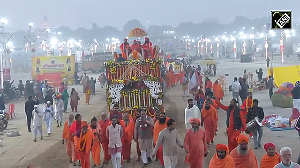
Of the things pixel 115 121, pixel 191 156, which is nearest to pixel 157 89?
pixel 115 121

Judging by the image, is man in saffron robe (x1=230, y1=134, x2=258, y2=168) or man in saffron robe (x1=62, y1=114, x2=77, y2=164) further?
man in saffron robe (x1=62, y1=114, x2=77, y2=164)

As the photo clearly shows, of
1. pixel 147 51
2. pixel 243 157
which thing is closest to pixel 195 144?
pixel 243 157

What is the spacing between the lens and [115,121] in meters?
10.6

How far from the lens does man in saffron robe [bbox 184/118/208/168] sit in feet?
28.9

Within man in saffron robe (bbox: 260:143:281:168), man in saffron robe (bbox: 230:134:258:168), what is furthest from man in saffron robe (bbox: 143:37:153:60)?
man in saffron robe (bbox: 260:143:281:168)

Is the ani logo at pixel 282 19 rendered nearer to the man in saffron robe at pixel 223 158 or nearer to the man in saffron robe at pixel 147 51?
the man in saffron robe at pixel 147 51

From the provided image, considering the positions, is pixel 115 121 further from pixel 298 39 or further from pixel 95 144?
pixel 298 39

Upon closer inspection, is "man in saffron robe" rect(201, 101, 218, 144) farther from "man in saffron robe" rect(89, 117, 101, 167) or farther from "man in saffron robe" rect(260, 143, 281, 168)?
"man in saffron robe" rect(260, 143, 281, 168)

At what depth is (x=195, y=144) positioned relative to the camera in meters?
8.85

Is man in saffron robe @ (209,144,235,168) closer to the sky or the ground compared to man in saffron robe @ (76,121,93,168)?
closer to the sky

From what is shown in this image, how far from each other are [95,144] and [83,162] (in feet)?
3.63

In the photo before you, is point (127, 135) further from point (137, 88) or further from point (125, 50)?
point (125, 50)

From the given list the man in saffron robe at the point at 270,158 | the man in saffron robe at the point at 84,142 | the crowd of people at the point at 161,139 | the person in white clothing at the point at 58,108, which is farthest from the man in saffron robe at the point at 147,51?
the man in saffron robe at the point at 270,158

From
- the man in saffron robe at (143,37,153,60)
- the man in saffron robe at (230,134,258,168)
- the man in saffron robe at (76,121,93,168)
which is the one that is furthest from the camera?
the man in saffron robe at (143,37,153,60)
